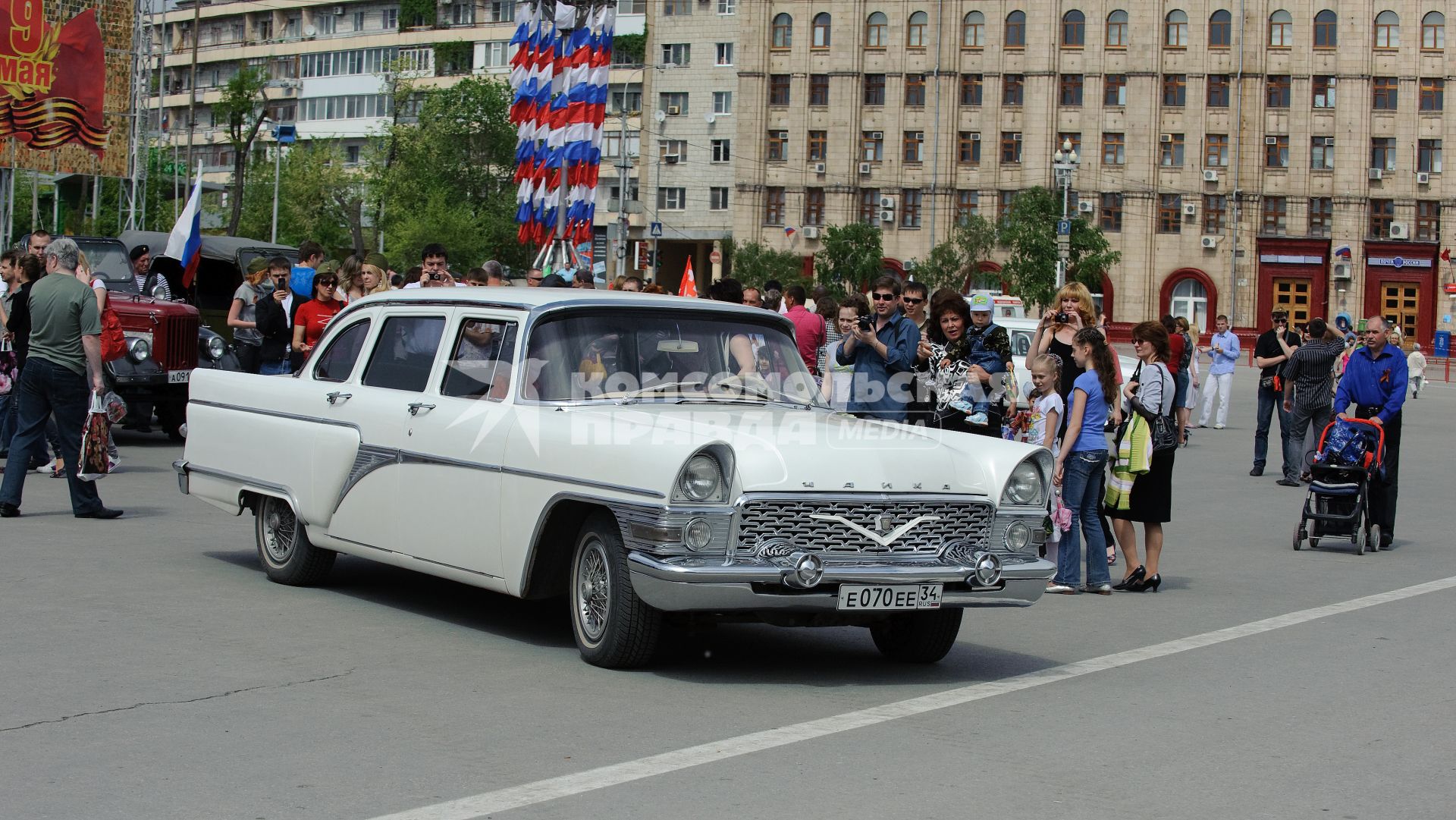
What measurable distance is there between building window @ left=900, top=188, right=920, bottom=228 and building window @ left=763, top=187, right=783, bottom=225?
607 cm

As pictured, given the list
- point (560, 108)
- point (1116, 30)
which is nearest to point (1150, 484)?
point (560, 108)

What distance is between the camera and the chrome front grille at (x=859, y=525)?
296 inches

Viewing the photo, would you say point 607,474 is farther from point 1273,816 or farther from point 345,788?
point 1273,816

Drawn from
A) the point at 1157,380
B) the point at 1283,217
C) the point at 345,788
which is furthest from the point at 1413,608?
the point at 1283,217

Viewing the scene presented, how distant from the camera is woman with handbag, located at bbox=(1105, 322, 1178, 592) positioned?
451 inches

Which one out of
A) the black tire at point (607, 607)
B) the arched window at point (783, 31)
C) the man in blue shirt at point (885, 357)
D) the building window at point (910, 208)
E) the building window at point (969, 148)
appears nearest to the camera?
the black tire at point (607, 607)

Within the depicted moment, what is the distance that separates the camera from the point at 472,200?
88.6 metres

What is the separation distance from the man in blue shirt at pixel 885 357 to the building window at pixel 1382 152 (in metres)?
71.5

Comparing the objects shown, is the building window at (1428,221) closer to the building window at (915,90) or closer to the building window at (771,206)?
the building window at (915,90)

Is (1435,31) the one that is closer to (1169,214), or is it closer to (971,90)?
(1169,214)

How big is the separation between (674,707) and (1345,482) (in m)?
8.61

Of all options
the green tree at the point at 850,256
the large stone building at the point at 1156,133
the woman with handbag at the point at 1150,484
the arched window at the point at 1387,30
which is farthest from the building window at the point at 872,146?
the woman with handbag at the point at 1150,484

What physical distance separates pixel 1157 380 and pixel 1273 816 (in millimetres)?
6267

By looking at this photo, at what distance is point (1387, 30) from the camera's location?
77.3 metres
